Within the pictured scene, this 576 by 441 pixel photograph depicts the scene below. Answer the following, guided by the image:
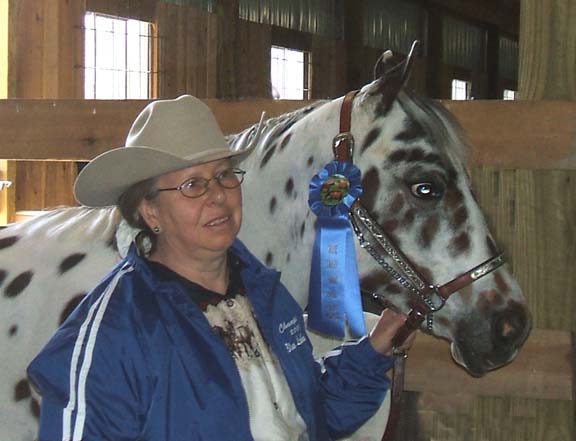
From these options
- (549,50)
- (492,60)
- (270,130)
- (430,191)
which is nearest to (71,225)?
(270,130)

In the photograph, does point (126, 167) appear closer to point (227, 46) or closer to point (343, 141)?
point (343, 141)

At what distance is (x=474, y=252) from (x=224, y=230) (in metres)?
0.63

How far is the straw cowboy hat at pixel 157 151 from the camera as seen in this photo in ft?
4.89

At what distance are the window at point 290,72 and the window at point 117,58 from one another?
263 centimetres

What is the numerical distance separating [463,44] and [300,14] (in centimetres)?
633

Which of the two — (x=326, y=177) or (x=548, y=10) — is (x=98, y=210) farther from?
(x=548, y=10)

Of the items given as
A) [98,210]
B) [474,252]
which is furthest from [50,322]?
[474,252]

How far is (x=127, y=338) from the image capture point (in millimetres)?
1375

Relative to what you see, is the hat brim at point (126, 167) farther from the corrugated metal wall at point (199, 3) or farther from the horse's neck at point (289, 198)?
the corrugated metal wall at point (199, 3)

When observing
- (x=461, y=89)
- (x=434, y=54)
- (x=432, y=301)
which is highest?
(x=434, y=54)

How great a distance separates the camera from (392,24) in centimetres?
1535

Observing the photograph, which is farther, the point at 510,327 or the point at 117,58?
the point at 117,58

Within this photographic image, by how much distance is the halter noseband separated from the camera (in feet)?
6.18

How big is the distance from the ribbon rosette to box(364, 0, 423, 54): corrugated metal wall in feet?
42.7
